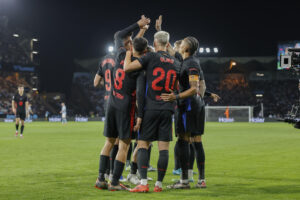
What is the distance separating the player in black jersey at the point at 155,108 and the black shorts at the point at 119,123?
0.78 ft

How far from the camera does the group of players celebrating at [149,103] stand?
6406 mm

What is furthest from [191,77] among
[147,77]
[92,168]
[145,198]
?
[92,168]

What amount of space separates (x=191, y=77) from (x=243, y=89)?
6347 cm

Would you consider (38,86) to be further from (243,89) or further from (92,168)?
(92,168)

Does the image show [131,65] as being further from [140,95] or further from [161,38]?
[161,38]

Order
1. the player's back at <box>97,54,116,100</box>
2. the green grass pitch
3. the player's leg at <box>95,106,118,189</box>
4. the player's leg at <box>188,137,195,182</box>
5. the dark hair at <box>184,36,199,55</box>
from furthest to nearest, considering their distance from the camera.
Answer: the player's leg at <box>188,137,195,182</box> < the player's back at <box>97,54,116,100</box> < the dark hair at <box>184,36,199,55</box> < the player's leg at <box>95,106,118,189</box> < the green grass pitch

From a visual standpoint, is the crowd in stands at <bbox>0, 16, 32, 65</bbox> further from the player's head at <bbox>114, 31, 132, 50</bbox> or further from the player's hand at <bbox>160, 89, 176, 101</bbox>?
the player's hand at <bbox>160, 89, 176, 101</bbox>

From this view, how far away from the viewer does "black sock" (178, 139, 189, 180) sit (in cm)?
676

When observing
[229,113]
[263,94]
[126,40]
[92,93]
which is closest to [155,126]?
[126,40]

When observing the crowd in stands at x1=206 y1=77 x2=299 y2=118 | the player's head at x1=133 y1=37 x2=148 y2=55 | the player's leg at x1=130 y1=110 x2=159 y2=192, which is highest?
the crowd in stands at x1=206 y1=77 x2=299 y2=118

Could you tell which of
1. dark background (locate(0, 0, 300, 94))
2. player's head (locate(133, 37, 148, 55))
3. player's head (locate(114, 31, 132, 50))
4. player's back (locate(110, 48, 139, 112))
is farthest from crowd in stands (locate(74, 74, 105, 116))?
player's head (locate(133, 37, 148, 55))

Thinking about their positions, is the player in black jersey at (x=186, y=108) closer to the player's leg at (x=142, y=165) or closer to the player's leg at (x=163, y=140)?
the player's leg at (x=163, y=140)

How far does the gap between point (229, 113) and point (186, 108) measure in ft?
155

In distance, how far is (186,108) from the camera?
6.81 m
